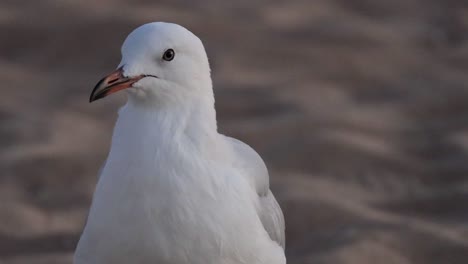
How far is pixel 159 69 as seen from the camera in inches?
135

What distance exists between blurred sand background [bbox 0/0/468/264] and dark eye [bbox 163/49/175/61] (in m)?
2.02

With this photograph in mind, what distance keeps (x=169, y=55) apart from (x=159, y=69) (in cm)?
5

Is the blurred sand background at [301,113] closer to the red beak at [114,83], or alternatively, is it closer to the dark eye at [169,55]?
the dark eye at [169,55]

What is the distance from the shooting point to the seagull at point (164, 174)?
339 cm

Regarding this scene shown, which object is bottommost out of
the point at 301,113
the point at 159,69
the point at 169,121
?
the point at 169,121

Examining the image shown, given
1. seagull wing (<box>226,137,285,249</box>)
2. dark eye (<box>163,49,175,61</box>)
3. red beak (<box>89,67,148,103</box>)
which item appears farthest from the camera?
seagull wing (<box>226,137,285,249</box>)

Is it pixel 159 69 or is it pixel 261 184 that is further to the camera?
pixel 261 184

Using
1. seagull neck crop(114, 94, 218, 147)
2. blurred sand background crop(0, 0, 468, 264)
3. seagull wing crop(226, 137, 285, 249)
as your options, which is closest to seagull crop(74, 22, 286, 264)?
seagull neck crop(114, 94, 218, 147)

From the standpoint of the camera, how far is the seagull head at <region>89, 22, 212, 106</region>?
3.36m

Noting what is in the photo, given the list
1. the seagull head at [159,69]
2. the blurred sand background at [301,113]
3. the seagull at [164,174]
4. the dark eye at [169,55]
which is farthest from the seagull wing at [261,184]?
the blurred sand background at [301,113]

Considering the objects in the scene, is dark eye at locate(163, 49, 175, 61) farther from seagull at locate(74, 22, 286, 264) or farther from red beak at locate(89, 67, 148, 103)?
red beak at locate(89, 67, 148, 103)

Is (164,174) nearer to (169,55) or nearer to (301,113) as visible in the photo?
(169,55)

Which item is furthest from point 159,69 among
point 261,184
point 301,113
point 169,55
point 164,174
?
point 301,113

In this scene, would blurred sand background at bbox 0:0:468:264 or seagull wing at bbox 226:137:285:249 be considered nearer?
seagull wing at bbox 226:137:285:249
